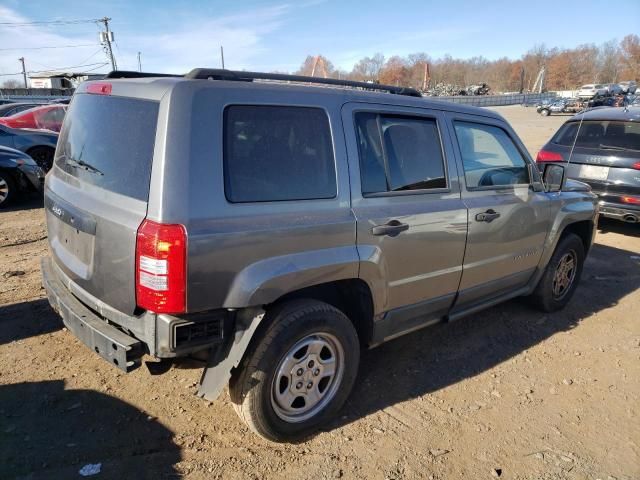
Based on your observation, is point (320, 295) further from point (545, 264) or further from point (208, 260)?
point (545, 264)

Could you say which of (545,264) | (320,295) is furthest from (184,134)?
(545,264)

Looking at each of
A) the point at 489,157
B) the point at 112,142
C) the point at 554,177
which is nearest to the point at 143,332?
the point at 112,142

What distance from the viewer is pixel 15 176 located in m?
8.14

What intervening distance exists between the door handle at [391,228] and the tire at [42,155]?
31.0 ft

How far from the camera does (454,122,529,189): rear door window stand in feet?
11.6

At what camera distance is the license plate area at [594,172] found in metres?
6.99

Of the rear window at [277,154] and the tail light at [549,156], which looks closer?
the rear window at [277,154]

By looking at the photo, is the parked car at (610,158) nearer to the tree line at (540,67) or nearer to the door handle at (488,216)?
the door handle at (488,216)

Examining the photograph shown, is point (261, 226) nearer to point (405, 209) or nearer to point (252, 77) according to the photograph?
point (252, 77)

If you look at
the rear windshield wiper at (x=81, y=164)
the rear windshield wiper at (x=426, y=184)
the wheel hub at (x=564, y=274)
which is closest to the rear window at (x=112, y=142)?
the rear windshield wiper at (x=81, y=164)

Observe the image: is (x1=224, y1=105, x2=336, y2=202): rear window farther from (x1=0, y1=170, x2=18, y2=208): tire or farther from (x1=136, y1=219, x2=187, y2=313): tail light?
(x1=0, y1=170, x2=18, y2=208): tire

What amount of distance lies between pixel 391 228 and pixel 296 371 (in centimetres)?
100

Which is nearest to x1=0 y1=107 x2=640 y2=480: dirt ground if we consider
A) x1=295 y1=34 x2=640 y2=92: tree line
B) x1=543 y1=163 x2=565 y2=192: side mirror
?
x1=543 y1=163 x2=565 y2=192: side mirror

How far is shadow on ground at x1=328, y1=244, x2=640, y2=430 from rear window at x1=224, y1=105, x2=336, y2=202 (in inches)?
57.8
